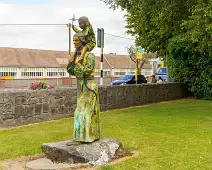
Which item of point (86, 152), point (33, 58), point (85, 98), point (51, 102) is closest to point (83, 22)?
point (85, 98)

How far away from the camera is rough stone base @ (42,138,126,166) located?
617 cm

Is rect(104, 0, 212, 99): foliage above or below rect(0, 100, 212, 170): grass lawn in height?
above

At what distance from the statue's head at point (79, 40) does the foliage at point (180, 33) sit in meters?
6.26

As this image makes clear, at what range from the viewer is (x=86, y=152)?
20.4ft

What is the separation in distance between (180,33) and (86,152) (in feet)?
45.5

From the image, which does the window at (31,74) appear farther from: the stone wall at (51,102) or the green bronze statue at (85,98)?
the green bronze statue at (85,98)

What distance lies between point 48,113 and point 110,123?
238cm

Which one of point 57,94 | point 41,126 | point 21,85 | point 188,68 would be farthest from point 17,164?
point 21,85

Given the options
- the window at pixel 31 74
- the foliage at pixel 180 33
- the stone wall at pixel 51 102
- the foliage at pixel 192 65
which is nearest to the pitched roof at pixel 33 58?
the window at pixel 31 74

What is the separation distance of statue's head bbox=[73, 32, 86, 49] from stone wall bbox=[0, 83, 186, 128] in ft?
15.9

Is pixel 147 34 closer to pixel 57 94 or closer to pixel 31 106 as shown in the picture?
pixel 57 94

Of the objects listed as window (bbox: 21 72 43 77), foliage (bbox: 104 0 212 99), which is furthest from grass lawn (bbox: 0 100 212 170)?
window (bbox: 21 72 43 77)

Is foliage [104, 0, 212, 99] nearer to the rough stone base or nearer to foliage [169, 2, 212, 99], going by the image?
foliage [169, 2, 212, 99]

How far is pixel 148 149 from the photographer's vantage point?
24.0 ft
